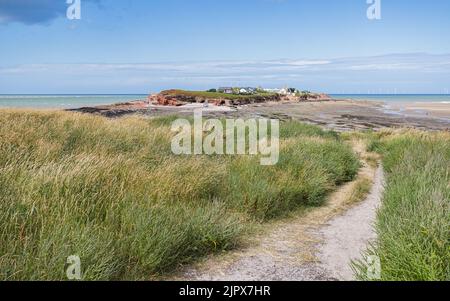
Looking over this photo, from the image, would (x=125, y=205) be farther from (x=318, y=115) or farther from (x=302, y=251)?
(x=318, y=115)

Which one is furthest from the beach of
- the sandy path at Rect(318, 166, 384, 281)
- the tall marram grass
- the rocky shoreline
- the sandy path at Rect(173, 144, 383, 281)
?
the sandy path at Rect(173, 144, 383, 281)

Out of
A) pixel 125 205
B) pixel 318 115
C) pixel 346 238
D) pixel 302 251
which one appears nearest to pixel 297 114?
pixel 318 115

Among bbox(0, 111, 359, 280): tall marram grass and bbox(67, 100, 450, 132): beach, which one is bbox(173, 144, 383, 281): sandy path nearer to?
bbox(0, 111, 359, 280): tall marram grass

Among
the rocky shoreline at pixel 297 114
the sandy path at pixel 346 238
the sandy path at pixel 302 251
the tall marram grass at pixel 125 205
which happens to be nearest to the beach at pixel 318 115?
the rocky shoreline at pixel 297 114

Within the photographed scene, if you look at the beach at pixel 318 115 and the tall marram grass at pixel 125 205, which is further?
the beach at pixel 318 115

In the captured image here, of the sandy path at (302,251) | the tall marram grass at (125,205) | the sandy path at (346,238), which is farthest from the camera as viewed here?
the sandy path at (346,238)

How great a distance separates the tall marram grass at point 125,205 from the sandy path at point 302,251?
1.03 feet

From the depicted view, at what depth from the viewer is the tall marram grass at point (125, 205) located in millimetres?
4168

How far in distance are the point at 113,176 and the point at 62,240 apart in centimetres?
230

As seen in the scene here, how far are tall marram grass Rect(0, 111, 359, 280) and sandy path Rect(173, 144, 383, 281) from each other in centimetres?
31

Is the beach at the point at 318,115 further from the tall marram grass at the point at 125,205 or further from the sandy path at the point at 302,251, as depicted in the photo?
the sandy path at the point at 302,251

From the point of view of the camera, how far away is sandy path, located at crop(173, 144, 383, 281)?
188 inches

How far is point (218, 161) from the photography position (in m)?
9.45

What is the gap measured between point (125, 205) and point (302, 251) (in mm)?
2655
